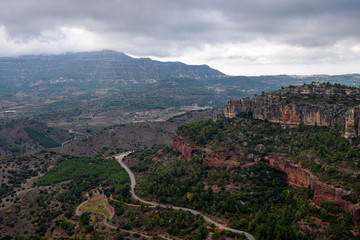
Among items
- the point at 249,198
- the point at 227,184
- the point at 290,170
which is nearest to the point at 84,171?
the point at 227,184

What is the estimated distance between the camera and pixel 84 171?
117562 millimetres

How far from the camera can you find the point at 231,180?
84.4 m

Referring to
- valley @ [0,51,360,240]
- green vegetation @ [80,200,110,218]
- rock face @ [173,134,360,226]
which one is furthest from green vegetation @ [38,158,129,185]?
rock face @ [173,134,360,226]

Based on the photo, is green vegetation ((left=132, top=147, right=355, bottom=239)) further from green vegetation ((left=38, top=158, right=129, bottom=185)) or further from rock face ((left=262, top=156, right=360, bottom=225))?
green vegetation ((left=38, top=158, right=129, bottom=185))

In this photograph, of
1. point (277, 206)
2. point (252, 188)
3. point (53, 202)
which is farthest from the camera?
point (53, 202)

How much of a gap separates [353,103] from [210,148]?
4106 centimetres

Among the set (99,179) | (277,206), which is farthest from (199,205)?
(99,179)

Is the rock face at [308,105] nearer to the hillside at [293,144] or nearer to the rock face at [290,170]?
the hillside at [293,144]

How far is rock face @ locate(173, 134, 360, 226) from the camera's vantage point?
5817cm

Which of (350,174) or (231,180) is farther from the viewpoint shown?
(231,180)

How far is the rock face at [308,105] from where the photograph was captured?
85.4 metres

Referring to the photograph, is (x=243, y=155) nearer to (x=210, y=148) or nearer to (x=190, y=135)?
(x=210, y=148)

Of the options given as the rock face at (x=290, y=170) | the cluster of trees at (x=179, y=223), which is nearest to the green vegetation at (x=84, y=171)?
the rock face at (x=290, y=170)

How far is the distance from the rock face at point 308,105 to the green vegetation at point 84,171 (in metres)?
52.2
